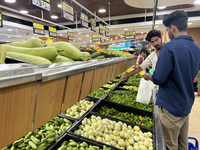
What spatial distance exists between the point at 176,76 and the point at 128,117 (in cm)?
110

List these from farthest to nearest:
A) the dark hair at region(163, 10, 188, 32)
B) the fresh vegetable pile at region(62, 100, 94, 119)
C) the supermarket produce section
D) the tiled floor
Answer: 1. the tiled floor
2. the fresh vegetable pile at region(62, 100, 94, 119)
3. the dark hair at region(163, 10, 188, 32)
4. the supermarket produce section

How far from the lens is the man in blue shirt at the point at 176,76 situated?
175cm

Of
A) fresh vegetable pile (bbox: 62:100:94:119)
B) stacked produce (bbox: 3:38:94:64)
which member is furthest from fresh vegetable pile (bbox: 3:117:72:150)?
stacked produce (bbox: 3:38:94:64)

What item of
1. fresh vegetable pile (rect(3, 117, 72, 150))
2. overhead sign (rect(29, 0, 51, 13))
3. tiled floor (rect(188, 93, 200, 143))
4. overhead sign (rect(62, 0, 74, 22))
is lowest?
tiled floor (rect(188, 93, 200, 143))

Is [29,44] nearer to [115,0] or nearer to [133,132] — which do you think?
[133,132]

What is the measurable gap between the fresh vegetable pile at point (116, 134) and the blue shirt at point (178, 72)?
20.7 inches

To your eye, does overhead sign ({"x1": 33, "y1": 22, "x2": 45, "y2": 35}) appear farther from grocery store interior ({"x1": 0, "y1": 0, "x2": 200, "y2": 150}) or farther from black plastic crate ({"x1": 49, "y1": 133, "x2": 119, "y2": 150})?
black plastic crate ({"x1": 49, "y1": 133, "x2": 119, "y2": 150})

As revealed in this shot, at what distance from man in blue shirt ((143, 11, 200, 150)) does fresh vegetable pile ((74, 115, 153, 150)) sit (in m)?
0.39

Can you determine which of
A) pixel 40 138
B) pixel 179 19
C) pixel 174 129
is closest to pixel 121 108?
pixel 174 129

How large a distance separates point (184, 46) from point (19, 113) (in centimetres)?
187

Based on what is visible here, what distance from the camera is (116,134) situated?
193 centimetres

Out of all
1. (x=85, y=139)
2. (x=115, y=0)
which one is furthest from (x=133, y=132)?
(x=115, y=0)

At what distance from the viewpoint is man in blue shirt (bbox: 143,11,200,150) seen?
1.75 m

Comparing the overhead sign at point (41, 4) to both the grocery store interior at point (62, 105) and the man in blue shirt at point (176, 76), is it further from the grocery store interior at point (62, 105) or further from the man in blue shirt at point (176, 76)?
the man in blue shirt at point (176, 76)
